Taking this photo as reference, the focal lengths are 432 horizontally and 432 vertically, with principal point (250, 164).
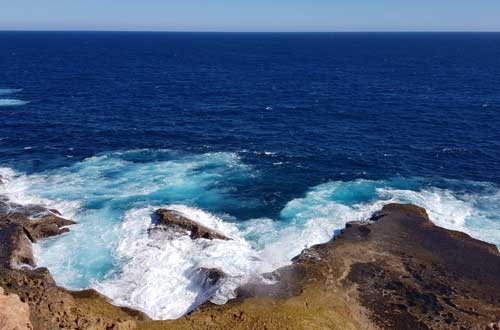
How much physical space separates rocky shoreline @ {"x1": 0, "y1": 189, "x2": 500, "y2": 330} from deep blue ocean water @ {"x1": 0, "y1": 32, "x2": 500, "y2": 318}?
3.49 metres

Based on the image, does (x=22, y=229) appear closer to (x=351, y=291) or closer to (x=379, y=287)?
(x=351, y=291)

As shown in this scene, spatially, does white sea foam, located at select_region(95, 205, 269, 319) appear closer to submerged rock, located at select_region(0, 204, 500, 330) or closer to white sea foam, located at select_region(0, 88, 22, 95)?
submerged rock, located at select_region(0, 204, 500, 330)

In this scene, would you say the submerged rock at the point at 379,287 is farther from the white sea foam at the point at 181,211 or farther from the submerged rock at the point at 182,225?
the submerged rock at the point at 182,225

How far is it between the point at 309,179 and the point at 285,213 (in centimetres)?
1407

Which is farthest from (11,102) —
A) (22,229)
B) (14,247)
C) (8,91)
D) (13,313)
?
(13,313)

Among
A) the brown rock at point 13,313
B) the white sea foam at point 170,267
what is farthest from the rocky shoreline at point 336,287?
the white sea foam at point 170,267

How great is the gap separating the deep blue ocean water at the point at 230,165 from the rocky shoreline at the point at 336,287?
349 centimetres

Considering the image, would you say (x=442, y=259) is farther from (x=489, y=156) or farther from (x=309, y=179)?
(x=489, y=156)

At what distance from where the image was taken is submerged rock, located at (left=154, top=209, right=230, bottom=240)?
59.2 meters

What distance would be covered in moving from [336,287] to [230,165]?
138 ft

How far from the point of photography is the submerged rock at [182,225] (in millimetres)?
59250

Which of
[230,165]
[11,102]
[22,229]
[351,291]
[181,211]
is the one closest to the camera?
[351,291]

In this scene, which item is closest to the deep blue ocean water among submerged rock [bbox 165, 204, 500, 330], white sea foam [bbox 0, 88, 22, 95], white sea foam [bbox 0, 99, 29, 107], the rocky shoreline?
white sea foam [bbox 0, 88, 22, 95]

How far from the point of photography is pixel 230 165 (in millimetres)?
85812
